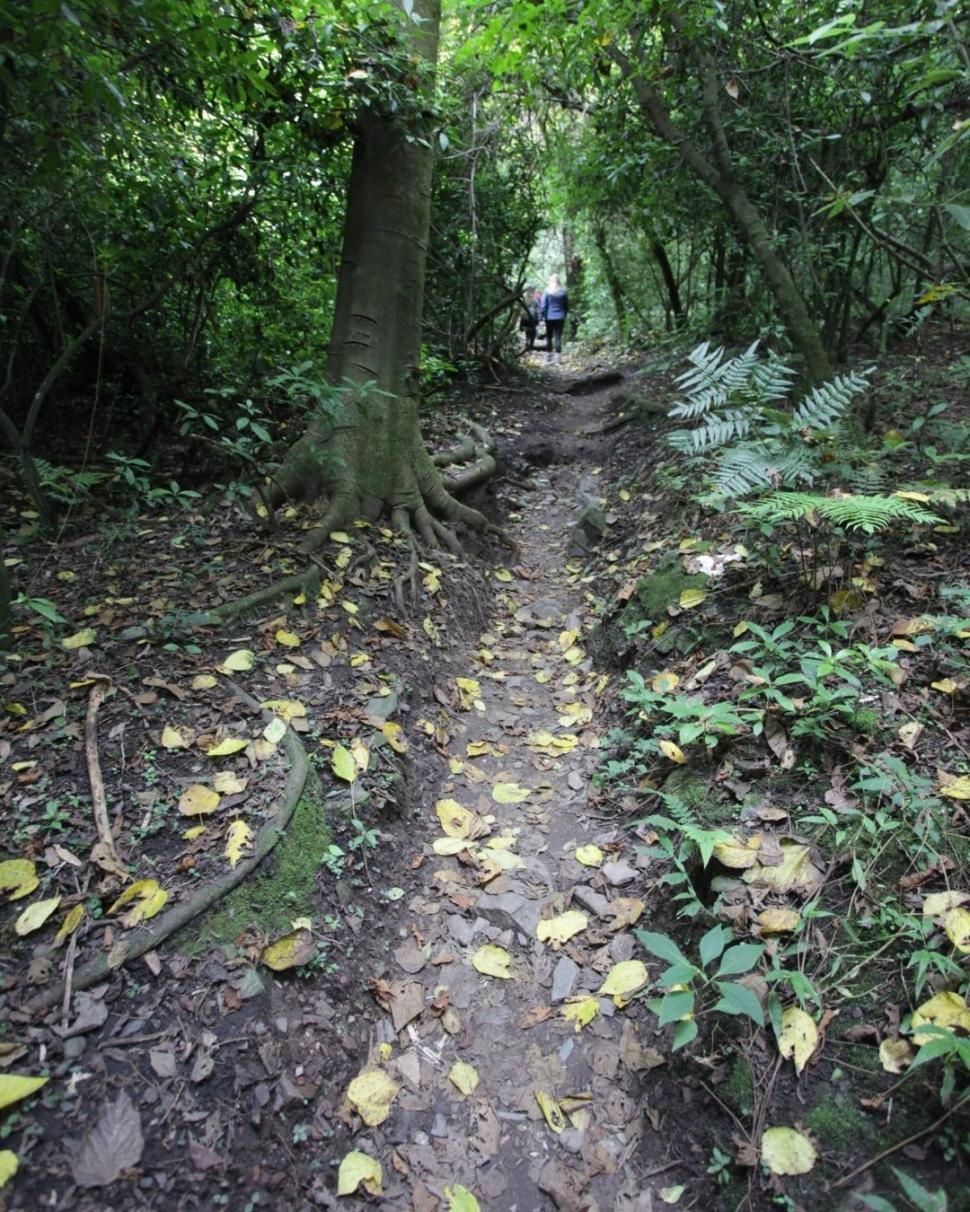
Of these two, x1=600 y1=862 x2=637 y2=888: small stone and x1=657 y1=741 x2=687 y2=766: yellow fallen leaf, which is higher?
x1=657 y1=741 x2=687 y2=766: yellow fallen leaf

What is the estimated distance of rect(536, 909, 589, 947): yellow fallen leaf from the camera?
2.55m

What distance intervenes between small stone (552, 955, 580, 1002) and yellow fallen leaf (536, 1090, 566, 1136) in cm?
32

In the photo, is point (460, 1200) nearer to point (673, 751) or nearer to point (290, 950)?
point (290, 950)

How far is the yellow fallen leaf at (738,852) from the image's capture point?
2275 millimetres

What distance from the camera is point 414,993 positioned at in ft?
7.74

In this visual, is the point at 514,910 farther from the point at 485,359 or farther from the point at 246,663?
the point at 485,359

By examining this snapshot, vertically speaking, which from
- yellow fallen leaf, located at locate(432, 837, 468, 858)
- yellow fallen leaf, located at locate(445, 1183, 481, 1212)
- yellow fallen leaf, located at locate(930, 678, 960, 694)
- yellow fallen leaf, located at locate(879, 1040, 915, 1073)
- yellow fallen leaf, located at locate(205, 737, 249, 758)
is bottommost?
yellow fallen leaf, located at locate(445, 1183, 481, 1212)

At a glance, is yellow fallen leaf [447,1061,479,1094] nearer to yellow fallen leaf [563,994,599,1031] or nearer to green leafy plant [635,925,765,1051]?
yellow fallen leaf [563,994,599,1031]

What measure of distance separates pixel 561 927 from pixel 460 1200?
91 cm

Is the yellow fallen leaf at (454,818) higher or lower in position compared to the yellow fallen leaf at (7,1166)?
higher

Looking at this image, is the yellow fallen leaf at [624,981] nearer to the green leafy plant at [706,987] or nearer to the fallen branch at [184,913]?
the green leafy plant at [706,987]

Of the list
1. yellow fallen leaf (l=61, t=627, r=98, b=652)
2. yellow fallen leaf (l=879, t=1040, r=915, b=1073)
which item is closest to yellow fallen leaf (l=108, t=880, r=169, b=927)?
yellow fallen leaf (l=61, t=627, r=98, b=652)

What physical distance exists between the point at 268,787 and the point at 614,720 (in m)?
1.82

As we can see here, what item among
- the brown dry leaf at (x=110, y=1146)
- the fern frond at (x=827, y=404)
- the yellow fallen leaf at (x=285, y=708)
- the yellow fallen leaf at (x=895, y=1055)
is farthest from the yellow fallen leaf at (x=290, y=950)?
the fern frond at (x=827, y=404)
